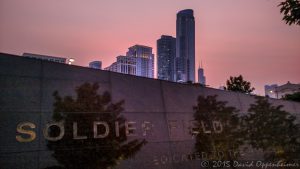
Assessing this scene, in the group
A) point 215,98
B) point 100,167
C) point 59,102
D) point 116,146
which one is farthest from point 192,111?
point 59,102

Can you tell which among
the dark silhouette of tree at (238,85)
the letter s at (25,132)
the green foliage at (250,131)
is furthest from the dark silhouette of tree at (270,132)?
the dark silhouette of tree at (238,85)

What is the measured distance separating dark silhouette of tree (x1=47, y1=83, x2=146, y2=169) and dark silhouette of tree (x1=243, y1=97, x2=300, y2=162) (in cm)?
662

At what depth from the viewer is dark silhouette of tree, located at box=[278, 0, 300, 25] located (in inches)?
344

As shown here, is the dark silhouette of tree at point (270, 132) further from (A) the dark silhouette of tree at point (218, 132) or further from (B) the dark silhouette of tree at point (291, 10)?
(B) the dark silhouette of tree at point (291, 10)

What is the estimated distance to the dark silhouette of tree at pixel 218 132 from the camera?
12.0 meters

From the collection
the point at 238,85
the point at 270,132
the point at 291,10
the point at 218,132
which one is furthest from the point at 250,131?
the point at 238,85

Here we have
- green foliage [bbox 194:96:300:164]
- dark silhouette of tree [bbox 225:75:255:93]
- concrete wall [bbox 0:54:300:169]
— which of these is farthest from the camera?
dark silhouette of tree [bbox 225:75:255:93]

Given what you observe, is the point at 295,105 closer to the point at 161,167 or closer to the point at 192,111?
the point at 192,111

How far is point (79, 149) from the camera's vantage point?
8.41 m

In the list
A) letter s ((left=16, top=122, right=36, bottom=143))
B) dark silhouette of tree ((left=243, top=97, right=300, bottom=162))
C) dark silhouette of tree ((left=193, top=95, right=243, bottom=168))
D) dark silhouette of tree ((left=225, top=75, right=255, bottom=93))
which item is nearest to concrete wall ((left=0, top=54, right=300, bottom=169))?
letter s ((left=16, top=122, right=36, bottom=143))

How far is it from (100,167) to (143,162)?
1.53 m

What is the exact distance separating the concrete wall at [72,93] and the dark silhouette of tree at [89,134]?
0.62ft

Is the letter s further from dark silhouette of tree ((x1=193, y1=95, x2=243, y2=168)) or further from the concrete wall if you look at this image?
dark silhouette of tree ((x1=193, y1=95, x2=243, y2=168))

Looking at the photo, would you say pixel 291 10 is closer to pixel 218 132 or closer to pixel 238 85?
pixel 218 132
